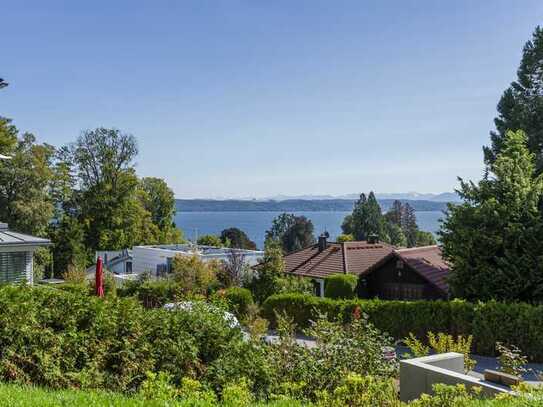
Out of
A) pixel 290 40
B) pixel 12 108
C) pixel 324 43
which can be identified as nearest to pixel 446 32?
pixel 324 43

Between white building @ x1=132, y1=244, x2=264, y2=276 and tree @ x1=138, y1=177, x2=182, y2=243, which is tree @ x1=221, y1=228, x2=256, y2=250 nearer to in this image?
tree @ x1=138, y1=177, x2=182, y2=243

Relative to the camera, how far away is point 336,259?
27.0m

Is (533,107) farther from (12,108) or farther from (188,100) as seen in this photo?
(12,108)

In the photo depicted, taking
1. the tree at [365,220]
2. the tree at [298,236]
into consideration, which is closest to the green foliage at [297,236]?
the tree at [298,236]

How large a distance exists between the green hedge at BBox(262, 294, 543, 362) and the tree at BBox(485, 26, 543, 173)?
39.9 feet

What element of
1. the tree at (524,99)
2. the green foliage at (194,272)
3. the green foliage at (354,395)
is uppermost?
the tree at (524,99)

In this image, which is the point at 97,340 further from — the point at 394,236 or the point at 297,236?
the point at 297,236

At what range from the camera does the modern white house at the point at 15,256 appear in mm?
13835

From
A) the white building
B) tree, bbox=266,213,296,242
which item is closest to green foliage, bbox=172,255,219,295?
the white building

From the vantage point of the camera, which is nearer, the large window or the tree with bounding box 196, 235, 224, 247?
the large window

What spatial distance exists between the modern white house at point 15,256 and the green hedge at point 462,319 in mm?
7314

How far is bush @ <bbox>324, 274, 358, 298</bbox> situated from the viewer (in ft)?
73.3

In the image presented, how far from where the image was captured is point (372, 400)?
225 inches

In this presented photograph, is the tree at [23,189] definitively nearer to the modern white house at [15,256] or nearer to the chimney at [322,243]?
the chimney at [322,243]
